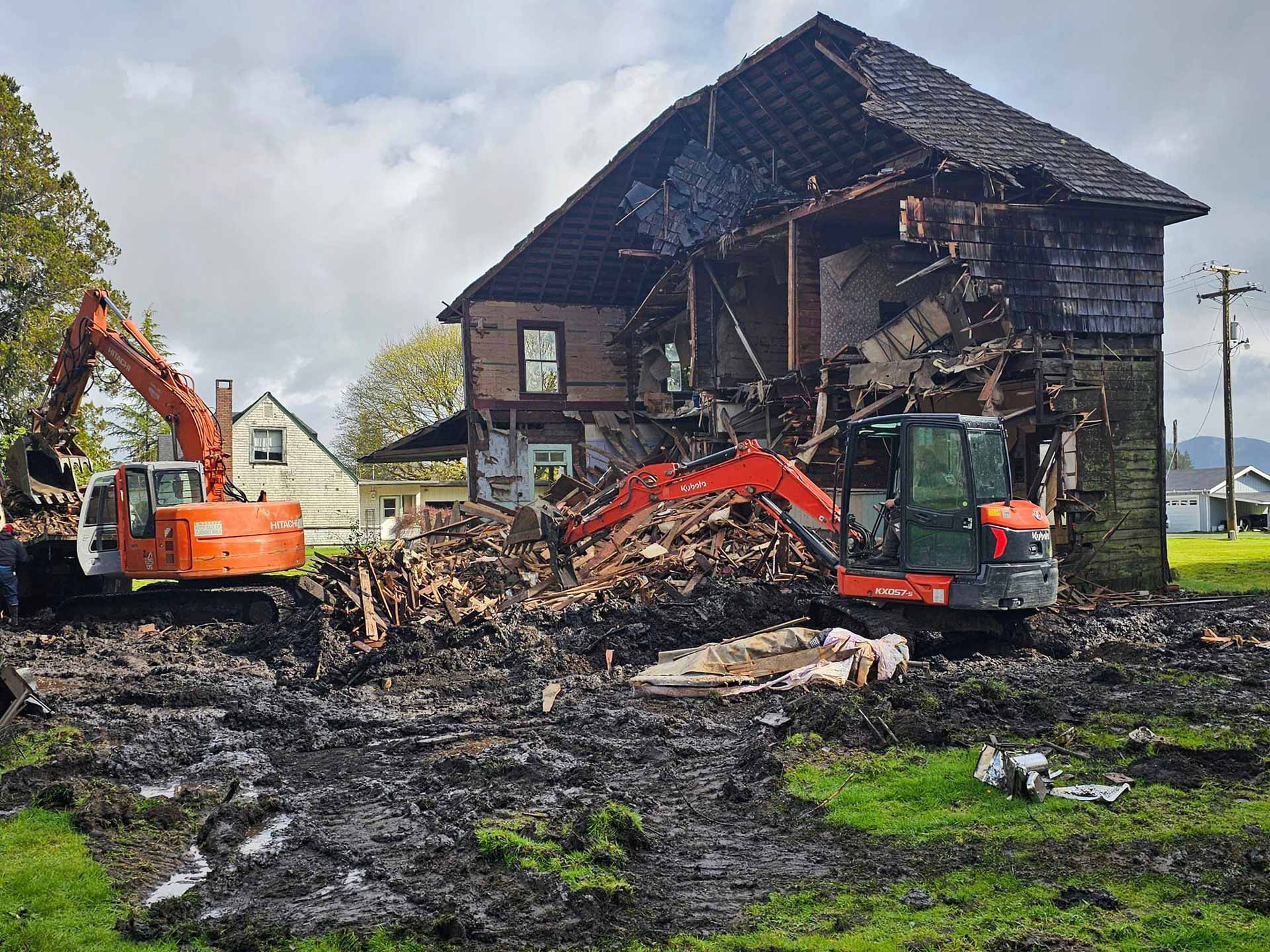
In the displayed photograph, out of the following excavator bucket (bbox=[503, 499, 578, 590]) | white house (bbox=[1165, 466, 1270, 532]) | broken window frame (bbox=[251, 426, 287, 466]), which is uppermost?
broken window frame (bbox=[251, 426, 287, 466])

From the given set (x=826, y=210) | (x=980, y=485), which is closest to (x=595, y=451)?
(x=826, y=210)

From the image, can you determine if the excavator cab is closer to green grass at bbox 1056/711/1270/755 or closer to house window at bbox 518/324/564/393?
green grass at bbox 1056/711/1270/755

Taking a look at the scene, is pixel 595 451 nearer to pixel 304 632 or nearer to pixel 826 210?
pixel 826 210

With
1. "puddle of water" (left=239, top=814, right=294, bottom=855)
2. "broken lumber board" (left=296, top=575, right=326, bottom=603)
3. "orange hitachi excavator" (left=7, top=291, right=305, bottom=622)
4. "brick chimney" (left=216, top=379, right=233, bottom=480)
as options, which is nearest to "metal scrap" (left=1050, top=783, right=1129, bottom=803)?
"puddle of water" (left=239, top=814, right=294, bottom=855)

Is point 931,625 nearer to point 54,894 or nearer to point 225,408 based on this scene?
point 54,894

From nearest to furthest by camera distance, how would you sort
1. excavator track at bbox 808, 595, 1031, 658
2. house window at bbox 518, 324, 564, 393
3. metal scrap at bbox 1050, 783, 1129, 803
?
1. metal scrap at bbox 1050, 783, 1129, 803
2. excavator track at bbox 808, 595, 1031, 658
3. house window at bbox 518, 324, 564, 393

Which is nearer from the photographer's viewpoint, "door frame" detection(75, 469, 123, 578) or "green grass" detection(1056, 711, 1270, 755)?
"green grass" detection(1056, 711, 1270, 755)

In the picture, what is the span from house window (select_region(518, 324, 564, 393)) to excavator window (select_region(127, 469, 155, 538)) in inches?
460

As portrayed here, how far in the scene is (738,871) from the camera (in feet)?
18.5

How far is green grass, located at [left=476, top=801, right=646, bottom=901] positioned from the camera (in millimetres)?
5483

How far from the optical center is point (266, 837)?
6617 mm

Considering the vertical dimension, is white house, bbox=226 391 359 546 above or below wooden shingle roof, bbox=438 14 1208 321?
below

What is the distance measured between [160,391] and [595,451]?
1152 cm

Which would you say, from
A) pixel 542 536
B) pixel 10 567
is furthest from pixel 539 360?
pixel 10 567
